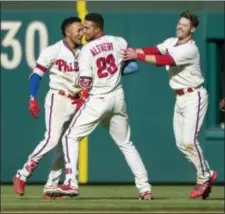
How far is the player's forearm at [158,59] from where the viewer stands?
10.4 m

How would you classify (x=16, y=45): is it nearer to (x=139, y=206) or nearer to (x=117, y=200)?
(x=117, y=200)

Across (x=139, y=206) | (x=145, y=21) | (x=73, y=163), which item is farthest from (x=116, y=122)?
(x=145, y=21)

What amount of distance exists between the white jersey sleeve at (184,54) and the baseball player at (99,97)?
1.68 ft

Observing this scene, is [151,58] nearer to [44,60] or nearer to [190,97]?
[190,97]

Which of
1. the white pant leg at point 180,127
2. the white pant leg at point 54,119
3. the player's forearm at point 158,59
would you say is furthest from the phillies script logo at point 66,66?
the white pant leg at point 180,127

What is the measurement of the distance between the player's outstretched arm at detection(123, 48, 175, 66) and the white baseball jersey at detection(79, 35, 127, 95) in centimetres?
10

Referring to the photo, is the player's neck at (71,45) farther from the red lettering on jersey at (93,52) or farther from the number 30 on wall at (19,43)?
the number 30 on wall at (19,43)

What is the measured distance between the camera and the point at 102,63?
1038 centimetres

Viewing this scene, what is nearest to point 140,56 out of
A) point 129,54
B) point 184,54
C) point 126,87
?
point 129,54

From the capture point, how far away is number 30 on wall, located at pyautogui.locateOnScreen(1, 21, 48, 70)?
13445 millimetres

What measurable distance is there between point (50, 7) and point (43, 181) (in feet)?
6.86

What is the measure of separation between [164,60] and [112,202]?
143 cm

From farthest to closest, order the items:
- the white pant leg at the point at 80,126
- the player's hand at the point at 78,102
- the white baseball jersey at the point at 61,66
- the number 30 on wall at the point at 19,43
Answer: the number 30 on wall at the point at 19,43
the player's hand at the point at 78,102
the white baseball jersey at the point at 61,66
the white pant leg at the point at 80,126

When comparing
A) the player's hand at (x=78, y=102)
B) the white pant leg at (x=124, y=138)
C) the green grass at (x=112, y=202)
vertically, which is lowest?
the green grass at (x=112, y=202)
